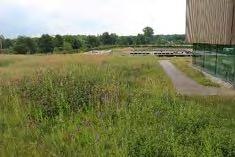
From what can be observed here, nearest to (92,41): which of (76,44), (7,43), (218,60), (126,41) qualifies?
(76,44)

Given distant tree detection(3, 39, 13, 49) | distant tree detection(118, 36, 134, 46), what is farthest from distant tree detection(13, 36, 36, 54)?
distant tree detection(118, 36, 134, 46)

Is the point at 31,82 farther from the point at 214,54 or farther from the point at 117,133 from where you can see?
the point at 214,54

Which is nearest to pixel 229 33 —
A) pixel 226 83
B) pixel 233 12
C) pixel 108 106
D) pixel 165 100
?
pixel 233 12

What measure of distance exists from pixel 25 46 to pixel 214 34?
8537cm

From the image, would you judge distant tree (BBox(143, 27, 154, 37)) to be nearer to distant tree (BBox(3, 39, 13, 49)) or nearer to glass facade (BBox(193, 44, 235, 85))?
distant tree (BBox(3, 39, 13, 49))

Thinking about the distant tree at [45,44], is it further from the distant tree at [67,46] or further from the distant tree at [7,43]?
the distant tree at [7,43]

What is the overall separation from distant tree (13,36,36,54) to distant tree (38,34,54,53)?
7.83 feet

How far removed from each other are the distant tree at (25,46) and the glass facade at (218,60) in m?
74.3

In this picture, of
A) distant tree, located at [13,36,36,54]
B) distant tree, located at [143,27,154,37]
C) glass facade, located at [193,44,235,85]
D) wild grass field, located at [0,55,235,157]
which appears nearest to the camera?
wild grass field, located at [0,55,235,157]

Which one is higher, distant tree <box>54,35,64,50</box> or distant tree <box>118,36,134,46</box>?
distant tree <box>54,35,64,50</box>

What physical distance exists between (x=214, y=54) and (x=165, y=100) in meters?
16.6

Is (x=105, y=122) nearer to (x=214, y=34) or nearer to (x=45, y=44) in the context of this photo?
(x=214, y=34)

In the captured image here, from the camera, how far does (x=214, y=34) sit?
28.1m

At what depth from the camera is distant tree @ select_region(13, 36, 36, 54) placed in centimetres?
10850
